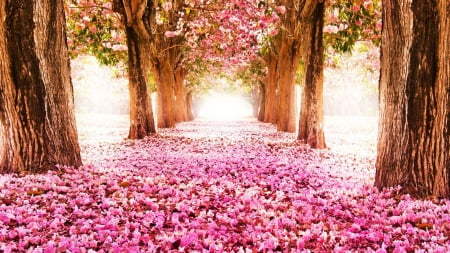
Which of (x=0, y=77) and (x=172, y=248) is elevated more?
(x=0, y=77)

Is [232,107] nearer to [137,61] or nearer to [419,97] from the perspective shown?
[137,61]

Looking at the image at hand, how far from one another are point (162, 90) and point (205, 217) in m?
24.4

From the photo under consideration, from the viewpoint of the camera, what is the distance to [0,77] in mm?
8336

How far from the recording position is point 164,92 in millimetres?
29656

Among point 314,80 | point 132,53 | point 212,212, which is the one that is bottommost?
point 212,212

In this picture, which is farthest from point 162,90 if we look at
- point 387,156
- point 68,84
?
point 387,156

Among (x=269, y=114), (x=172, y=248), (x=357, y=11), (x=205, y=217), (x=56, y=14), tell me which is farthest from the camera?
(x=269, y=114)

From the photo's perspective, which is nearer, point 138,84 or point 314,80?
point 314,80

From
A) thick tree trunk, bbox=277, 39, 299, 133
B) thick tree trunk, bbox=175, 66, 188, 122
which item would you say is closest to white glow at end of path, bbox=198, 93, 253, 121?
thick tree trunk, bbox=175, 66, 188, 122

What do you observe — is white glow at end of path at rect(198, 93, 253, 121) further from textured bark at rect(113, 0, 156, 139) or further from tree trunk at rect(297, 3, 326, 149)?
tree trunk at rect(297, 3, 326, 149)

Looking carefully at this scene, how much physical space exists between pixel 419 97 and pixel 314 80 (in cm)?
865

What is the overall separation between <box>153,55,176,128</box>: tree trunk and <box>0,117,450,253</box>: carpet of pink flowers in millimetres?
19306

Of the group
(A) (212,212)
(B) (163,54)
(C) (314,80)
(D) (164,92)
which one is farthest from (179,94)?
(A) (212,212)

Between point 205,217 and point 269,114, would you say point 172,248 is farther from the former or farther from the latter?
point 269,114
